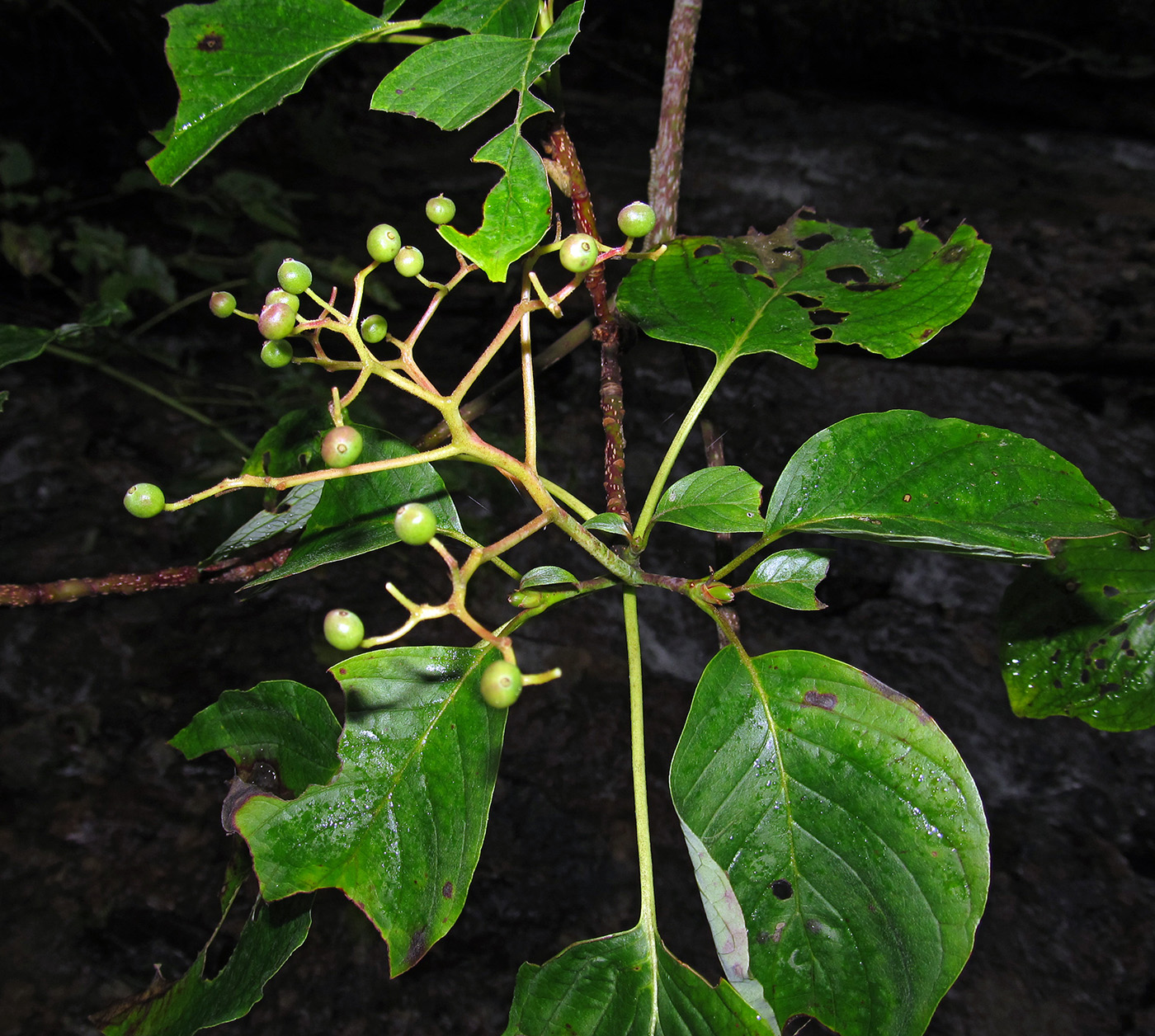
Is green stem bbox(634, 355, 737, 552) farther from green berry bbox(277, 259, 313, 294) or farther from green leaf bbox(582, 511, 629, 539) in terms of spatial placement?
green berry bbox(277, 259, 313, 294)

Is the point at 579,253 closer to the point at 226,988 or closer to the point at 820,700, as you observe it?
the point at 820,700

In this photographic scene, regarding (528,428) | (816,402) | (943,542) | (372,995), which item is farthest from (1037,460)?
(816,402)

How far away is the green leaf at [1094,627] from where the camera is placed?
3.72 feet

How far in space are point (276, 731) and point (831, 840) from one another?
0.62m

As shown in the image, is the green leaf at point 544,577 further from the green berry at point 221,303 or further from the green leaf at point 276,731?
the green berry at point 221,303

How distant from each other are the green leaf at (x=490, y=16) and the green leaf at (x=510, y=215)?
180 millimetres

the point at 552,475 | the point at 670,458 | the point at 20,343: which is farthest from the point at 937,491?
the point at 552,475

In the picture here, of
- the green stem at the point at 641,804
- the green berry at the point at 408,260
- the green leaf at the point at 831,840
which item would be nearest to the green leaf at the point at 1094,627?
the green leaf at the point at 831,840

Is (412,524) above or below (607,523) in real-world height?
above

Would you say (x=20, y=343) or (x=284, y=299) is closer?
(x=284, y=299)

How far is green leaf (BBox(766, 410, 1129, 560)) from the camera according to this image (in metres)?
0.74

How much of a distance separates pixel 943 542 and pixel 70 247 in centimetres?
282

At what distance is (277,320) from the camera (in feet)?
2.17

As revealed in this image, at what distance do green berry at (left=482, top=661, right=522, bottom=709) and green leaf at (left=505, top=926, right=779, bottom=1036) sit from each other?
1.19 ft
